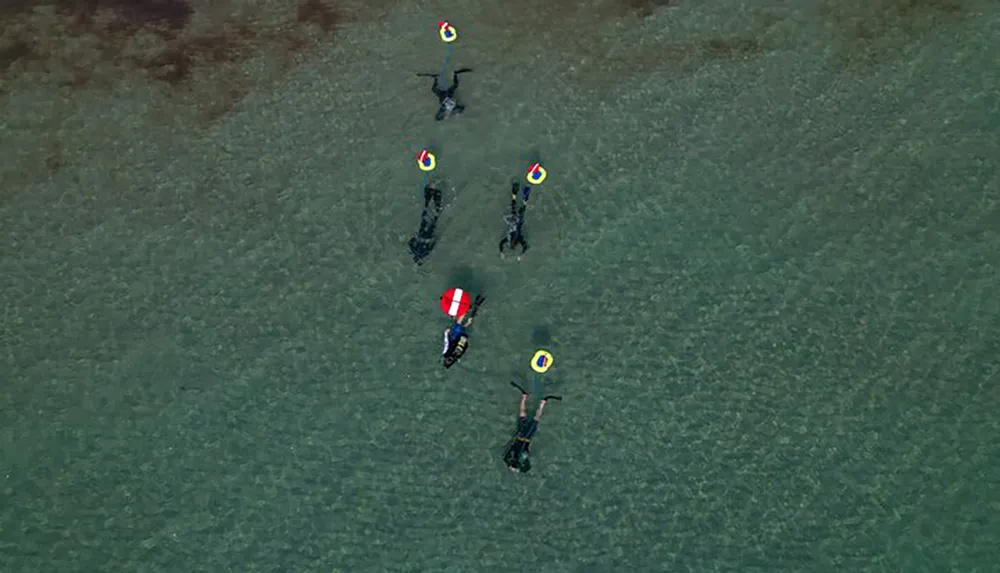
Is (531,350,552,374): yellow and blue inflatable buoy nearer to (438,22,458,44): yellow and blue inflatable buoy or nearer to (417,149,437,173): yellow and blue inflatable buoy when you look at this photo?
(417,149,437,173): yellow and blue inflatable buoy

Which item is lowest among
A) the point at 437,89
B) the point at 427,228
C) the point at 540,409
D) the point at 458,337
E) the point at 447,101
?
the point at 540,409

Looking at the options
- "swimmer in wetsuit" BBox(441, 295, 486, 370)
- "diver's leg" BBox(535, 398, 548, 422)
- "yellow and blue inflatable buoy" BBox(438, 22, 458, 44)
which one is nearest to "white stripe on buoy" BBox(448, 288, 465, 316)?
"swimmer in wetsuit" BBox(441, 295, 486, 370)

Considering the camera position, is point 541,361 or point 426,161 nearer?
point 541,361

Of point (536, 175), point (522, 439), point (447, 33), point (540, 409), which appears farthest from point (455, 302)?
point (447, 33)

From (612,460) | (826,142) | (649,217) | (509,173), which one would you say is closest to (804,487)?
(612,460)

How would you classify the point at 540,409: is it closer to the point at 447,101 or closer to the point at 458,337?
the point at 458,337

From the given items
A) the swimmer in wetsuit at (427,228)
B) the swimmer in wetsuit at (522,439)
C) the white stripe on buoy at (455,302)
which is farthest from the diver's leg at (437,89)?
the swimmer in wetsuit at (522,439)
